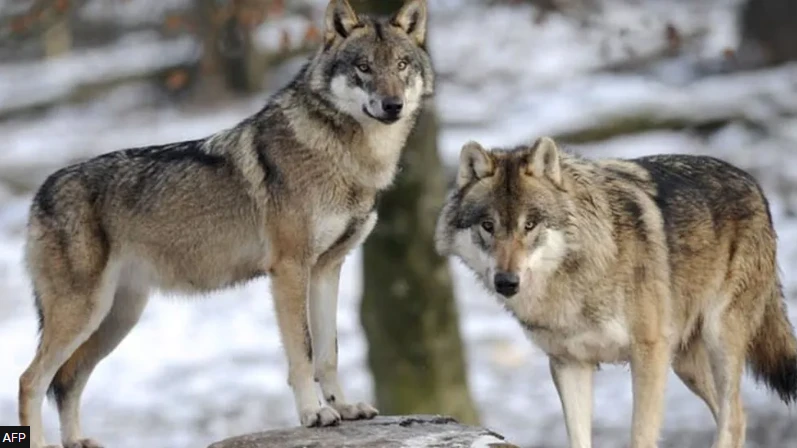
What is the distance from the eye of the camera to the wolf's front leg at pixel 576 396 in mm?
7074

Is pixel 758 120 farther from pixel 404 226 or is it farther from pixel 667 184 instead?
pixel 667 184

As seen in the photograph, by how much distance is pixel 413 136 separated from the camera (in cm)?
1129

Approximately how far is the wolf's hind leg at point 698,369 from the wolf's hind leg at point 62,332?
307cm

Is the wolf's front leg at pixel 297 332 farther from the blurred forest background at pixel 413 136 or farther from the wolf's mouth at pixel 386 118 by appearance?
the blurred forest background at pixel 413 136

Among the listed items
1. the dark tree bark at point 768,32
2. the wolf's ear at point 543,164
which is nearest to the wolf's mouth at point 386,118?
the wolf's ear at point 543,164

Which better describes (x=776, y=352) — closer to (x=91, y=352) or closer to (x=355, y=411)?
A: (x=355, y=411)

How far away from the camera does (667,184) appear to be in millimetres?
7461

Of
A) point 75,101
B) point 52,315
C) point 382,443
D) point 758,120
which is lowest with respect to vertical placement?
point 382,443

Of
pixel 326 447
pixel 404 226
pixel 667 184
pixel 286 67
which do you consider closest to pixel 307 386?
pixel 326 447

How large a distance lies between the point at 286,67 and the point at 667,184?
640 inches

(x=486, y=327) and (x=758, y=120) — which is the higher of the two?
(x=758, y=120)

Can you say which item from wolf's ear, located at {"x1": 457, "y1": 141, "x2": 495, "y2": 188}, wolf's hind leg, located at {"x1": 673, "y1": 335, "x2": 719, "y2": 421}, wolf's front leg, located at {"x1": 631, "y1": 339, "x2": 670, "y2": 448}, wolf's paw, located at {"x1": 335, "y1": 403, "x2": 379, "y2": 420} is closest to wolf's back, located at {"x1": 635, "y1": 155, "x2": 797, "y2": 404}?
wolf's hind leg, located at {"x1": 673, "y1": 335, "x2": 719, "y2": 421}

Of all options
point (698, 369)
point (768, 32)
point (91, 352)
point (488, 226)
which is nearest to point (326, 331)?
point (488, 226)

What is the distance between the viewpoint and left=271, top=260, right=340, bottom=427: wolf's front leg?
6965 mm
